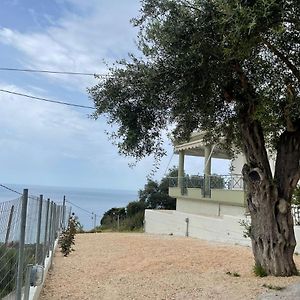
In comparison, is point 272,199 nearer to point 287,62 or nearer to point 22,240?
point 287,62

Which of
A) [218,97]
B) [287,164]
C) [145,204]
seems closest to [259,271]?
[287,164]

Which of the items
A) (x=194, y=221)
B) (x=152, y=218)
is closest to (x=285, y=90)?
(x=194, y=221)

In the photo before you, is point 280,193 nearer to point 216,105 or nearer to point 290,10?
point 216,105

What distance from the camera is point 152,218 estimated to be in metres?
25.6

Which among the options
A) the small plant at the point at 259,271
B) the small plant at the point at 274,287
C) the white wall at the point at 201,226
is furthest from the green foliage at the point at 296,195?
the small plant at the point at 274,287

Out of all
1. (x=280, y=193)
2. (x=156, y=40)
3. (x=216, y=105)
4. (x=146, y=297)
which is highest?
(x=156, y=40)

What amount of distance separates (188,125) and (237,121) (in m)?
0.92

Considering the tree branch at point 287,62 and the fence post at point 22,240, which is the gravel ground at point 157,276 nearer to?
the fence post at point 22,240

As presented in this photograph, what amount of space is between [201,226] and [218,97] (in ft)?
37.6

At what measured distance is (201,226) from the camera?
1956 centimetres

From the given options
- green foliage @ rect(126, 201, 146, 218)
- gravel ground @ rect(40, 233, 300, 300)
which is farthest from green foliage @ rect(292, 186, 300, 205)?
green foliage @ rect(126, 201, 146, 218)

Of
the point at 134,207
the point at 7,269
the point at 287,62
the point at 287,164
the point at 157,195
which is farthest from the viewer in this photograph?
the point at 157,195

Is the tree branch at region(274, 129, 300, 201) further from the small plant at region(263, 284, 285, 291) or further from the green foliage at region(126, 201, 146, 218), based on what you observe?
the green foliage at region(126, 201, 146, 218)

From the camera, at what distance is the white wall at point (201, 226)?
53.2 feet
